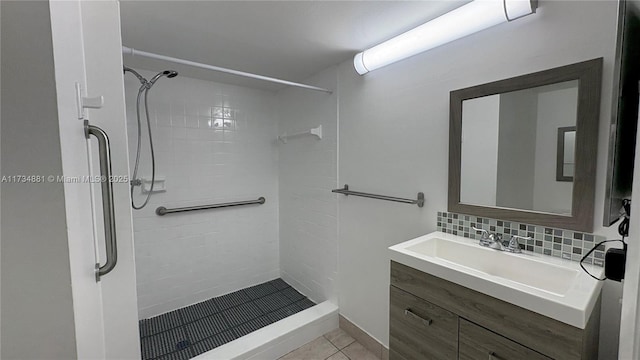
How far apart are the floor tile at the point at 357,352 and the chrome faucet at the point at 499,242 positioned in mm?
1210

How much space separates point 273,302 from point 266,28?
238cm

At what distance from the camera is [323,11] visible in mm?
1345

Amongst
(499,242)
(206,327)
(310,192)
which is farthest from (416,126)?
(206,327)

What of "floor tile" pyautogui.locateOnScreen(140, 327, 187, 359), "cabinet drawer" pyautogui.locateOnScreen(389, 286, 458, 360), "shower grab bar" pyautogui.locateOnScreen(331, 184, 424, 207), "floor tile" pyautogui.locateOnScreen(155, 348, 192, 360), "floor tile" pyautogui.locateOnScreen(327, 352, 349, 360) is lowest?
"floor tile" pyautogui.locateOnScreen(327, 352, 349, 360)

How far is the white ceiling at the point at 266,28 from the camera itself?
4.29ft

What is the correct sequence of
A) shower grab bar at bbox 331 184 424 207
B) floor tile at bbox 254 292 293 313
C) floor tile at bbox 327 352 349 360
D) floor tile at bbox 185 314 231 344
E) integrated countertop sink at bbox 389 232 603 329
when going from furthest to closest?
1. floor tile at bbox 254 292 293 313
2. floor tile at bbox 185 314 231 344
3. floor tile at bbox 327 352 349 360
4. shower grab bar at bbox 331 184 424 207
5. integrated countertop sink at bbox 389 232 603 329

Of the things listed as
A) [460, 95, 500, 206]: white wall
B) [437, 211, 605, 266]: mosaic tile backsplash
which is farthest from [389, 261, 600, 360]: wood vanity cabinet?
[460, 95, 500, 206]: white wall

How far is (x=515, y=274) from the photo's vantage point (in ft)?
3.87

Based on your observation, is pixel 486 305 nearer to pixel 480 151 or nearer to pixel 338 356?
pixel 480 151

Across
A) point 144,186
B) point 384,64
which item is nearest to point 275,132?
point 144,186

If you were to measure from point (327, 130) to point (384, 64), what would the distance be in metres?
0.78

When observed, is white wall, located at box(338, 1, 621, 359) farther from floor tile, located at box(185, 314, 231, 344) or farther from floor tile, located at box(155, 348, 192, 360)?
floor tile, located at box(155, 348, 192, 360)

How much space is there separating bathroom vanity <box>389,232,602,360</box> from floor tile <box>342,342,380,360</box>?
25.6 inches

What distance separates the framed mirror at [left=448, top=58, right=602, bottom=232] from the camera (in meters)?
1.03
